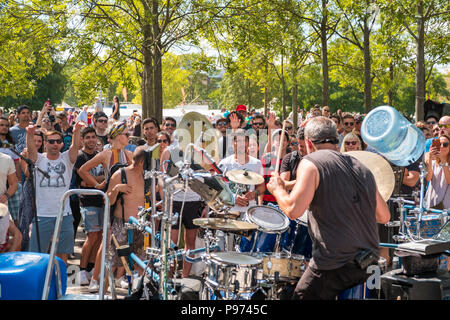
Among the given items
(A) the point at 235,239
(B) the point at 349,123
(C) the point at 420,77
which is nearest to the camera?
(A) the point at 235,239

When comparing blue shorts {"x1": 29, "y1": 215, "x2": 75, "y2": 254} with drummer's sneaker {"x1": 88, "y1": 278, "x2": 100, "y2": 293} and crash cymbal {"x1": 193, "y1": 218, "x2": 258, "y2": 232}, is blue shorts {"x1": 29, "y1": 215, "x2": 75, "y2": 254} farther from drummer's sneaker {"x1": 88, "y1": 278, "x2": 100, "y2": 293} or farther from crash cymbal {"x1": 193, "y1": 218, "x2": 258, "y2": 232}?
crash cymbal {"x1": 193, "y1": 218, "x2": 258, "y2": 232}

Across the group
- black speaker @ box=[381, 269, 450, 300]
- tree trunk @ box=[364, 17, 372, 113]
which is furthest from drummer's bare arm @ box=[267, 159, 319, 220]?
tree trunk @ box=[364, 17, 372, 113]

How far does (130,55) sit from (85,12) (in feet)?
4.96

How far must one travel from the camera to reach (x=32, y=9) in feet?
39.2

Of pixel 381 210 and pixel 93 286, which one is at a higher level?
pixel 381 210

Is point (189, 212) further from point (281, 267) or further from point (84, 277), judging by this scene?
point (281, 267)

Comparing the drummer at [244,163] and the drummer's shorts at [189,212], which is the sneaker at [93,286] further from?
the drummer at [244,163]

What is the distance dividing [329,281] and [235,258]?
98 centimetres

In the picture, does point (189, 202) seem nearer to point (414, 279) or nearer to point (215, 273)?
point (215, 273)

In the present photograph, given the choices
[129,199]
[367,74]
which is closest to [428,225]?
[129,199]

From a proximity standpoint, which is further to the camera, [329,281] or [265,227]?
[265,227]

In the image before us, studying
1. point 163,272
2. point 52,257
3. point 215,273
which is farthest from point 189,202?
point 52,257

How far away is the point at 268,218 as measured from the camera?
5035 mm

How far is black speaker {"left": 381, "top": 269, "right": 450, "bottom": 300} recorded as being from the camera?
406cm
